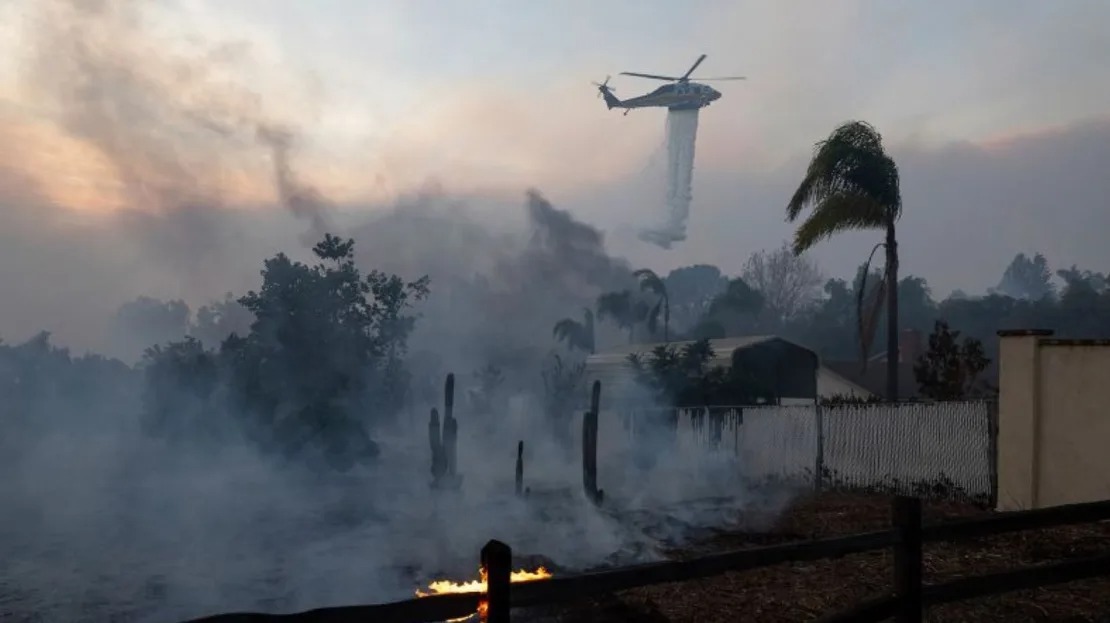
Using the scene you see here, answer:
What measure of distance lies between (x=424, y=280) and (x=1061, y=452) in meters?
29.5

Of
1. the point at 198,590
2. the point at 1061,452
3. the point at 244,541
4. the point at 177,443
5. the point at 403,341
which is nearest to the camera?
the point at 1061,452

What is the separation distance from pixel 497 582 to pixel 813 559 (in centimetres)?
220

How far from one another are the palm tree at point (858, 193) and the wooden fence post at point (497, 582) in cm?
1571

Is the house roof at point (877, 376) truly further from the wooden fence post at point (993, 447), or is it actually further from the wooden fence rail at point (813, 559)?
the wooden fence rail at point (813, 559)

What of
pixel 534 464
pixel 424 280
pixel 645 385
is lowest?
pixel 534 464

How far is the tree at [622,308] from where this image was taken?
146 feet

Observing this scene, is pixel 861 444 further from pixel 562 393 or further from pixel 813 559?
pixel 562 393

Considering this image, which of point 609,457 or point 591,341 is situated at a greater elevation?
point 591,341

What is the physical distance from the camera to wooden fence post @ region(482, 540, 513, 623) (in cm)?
363

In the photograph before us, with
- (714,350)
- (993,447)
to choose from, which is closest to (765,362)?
(714,350)

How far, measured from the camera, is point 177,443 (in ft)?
107

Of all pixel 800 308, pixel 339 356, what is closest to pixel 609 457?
pixel 339 356

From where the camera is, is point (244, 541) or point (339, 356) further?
point (339, 356)

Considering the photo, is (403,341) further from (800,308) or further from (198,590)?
(800,308)
